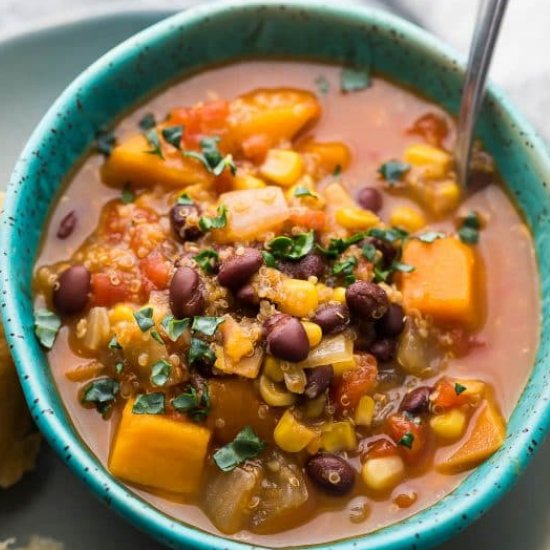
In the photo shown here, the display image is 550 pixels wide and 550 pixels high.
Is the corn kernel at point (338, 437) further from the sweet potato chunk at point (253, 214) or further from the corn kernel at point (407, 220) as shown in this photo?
the corn kernel at point (407, 220)

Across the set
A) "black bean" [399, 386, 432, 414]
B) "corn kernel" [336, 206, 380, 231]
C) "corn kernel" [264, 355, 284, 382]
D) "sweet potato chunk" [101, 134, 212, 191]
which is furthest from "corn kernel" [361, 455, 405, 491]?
"sweet potato chunk" [101, 134, 212, 191]

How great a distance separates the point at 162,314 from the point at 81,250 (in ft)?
1.45

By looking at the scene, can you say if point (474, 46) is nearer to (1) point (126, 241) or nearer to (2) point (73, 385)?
(1) point (126, 241)

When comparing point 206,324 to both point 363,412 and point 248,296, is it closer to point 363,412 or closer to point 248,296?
point 248,296

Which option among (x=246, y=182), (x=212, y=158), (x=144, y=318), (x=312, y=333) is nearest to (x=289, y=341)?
(x=312, y=333)

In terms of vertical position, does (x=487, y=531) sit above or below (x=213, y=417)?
below

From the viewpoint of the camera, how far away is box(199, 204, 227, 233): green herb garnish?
9.75ft

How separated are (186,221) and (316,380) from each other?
640 millimetres

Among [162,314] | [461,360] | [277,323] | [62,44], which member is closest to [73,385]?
[162,314]

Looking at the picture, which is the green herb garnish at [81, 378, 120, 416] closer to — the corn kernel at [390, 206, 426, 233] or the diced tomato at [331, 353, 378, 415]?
the diced tomato at [331, 353, 378, 415]

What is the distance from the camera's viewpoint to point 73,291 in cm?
294

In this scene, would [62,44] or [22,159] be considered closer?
[22,159]

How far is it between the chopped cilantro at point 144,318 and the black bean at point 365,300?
563 millimetres

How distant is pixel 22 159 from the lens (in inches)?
119
